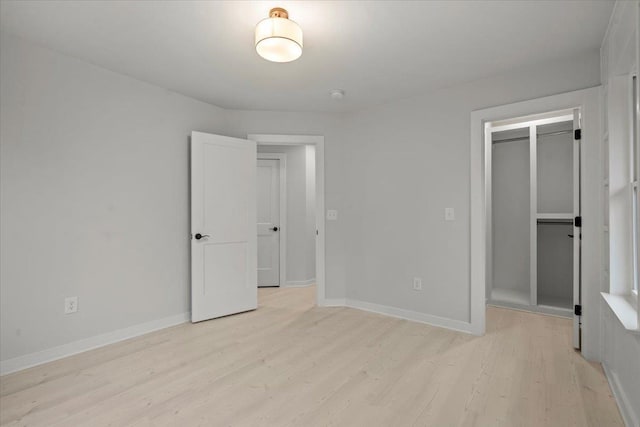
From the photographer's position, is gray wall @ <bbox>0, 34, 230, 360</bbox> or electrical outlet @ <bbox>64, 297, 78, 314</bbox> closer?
gray wall @ <bbox>0, 34, 230, 360</bbox>

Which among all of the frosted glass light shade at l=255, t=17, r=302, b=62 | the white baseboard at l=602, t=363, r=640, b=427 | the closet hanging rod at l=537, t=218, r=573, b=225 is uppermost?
the frosted glass light shade at l=255, t=17, r=302, b=62

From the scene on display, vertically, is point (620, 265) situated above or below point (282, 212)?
below

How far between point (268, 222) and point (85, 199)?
290 centimetres

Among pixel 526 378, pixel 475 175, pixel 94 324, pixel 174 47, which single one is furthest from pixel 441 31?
pixel 94 324

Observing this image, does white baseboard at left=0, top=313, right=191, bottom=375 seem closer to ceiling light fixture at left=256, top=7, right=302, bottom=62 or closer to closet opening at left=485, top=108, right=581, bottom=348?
ceiling light fixture at left=256, top=7, right=302, bottom=62

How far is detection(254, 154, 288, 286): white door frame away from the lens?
5383 mm

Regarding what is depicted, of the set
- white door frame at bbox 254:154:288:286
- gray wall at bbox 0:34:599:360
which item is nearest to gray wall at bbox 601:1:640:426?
gray wall at bbox 0:34:599:360

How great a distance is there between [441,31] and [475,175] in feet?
4.58

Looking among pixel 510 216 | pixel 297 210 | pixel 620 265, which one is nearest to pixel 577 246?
pixel 620 265

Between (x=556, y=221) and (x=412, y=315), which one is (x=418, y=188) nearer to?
(x=412, y=315)

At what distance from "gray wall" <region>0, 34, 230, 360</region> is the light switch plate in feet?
8.93

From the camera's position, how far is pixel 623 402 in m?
1.89

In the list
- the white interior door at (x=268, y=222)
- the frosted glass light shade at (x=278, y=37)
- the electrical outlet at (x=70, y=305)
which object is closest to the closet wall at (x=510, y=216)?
the white interior door at (x=268, y=222)

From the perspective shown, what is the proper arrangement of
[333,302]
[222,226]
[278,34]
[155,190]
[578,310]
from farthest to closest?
1. [333,302]
2. [222,226]
3. [155,190]
4. [578,310]
5. [278,34]
